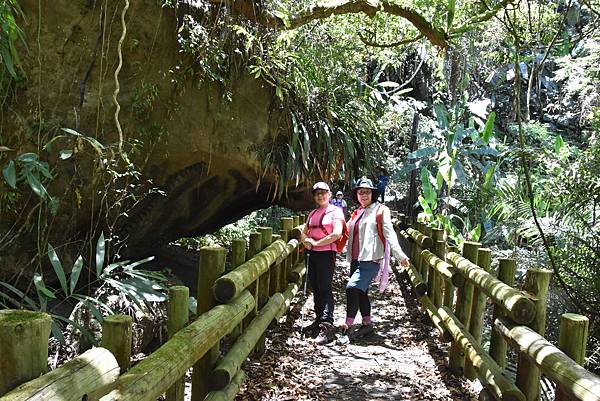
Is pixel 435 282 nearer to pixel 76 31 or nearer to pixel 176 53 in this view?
pixel 176 53

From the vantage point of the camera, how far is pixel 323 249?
19.7ft

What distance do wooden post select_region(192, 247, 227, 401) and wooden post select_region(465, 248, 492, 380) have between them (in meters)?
2.26

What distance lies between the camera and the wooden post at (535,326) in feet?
11.1

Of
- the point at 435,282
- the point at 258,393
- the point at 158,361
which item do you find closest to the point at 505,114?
the point at 435,282

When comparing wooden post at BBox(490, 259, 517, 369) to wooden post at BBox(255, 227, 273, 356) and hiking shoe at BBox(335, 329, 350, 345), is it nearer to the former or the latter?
hiking shoe at BBox(335, 329, 350, 345)

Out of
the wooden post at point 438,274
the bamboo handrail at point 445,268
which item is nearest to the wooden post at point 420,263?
the bamboo handrail at point 445,268

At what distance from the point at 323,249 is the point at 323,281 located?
342mm

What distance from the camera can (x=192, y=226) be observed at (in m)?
7.96

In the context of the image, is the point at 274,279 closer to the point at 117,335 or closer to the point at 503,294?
the point at 503,294

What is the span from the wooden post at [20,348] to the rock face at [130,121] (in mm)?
3284

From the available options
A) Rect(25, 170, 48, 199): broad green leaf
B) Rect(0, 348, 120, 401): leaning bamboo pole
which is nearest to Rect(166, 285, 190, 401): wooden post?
Rect(0, 348, 120, 401): leaning bamboo pole

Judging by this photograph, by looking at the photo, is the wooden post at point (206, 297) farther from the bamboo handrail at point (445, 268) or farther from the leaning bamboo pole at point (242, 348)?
the bamboo handrail at point (445, 268)

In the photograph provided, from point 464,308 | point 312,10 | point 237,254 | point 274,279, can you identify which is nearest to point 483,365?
point 464,308

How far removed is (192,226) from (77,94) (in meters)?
3.01
